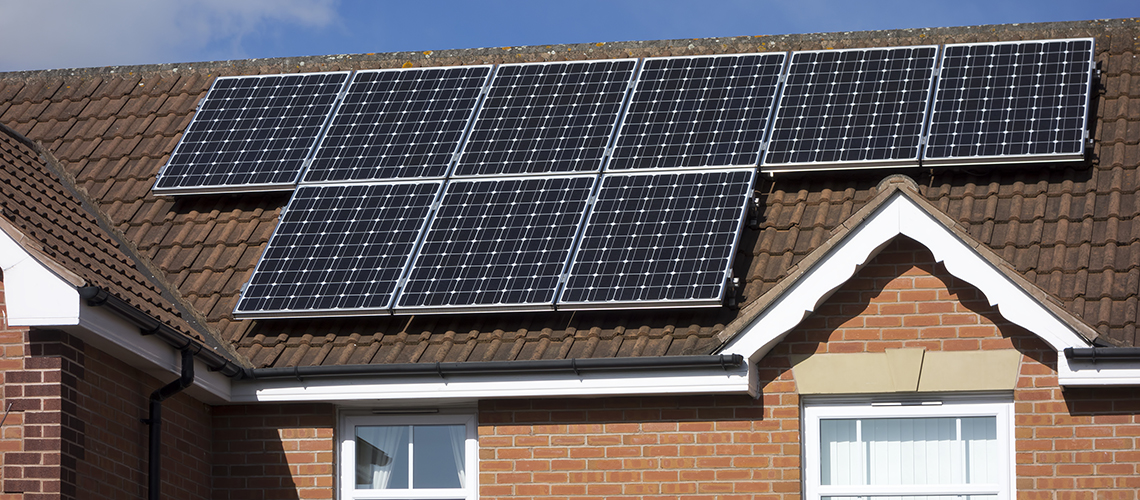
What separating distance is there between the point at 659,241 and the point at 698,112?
2.17 metres

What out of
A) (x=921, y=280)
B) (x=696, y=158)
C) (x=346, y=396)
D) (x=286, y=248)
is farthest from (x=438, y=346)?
(x=921, y=280)

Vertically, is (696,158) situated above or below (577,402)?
above

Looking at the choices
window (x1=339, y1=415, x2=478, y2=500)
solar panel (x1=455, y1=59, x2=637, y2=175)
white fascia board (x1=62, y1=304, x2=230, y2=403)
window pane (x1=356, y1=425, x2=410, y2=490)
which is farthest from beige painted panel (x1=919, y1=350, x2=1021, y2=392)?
white fascia board (x1=62, y1=304, x2=230, y2=403)

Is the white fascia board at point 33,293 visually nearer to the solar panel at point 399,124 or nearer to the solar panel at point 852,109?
the solar panel at point 399,124

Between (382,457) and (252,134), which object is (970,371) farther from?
(252,134)

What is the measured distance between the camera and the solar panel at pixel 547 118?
13.6m

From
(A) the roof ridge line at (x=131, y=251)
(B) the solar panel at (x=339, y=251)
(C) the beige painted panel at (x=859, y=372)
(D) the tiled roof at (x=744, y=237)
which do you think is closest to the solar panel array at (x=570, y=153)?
(B) the solar panel at (x=339, y=251)

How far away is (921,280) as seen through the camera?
1170 centimetres

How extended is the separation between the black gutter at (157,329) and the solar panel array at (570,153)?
2.69ft

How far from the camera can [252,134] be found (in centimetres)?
1474

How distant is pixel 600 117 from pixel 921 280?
3.81 metres

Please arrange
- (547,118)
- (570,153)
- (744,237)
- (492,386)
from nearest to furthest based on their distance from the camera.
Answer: (492,386), (744,237), (570,153), (547,118)

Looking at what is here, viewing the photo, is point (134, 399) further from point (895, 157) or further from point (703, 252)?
point (895, 157)

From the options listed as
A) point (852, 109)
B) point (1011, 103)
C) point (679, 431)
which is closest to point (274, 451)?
point (679, 431)
